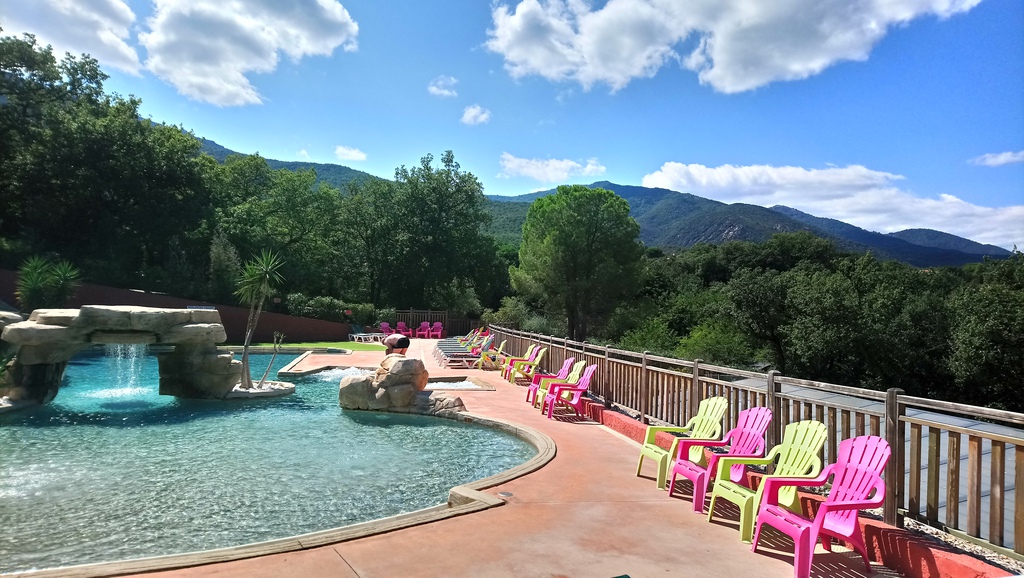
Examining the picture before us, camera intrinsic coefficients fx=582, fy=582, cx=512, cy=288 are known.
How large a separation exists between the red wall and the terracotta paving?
21569mm

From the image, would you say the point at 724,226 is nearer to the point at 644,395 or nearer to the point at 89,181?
the point at 89,181

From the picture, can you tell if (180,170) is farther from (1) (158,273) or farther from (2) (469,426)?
(2) (469,426)

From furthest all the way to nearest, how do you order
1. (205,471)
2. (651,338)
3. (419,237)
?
(419,237) → (651,338) → (205,471)

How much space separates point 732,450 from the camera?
4.87 metres

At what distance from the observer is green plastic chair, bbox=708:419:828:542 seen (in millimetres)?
3866

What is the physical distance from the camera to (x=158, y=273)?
25.8 meters

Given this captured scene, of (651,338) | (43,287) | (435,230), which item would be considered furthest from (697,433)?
(435,230)

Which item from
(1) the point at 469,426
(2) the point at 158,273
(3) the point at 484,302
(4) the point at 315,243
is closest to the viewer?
(1) the point at 469,426

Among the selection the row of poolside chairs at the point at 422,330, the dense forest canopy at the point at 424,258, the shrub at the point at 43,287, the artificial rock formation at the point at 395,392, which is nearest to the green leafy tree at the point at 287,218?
the dense forest canopy at the point at 424,258

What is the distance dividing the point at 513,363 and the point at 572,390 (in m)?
4.20

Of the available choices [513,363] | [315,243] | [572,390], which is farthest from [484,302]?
[572,390]

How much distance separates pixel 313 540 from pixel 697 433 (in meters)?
3.43

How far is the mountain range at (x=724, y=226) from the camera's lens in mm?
78125

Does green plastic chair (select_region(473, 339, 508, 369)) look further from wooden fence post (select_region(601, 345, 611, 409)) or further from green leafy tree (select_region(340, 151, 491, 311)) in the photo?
green leafy tree (select_region(340, 151, 491, 311))
